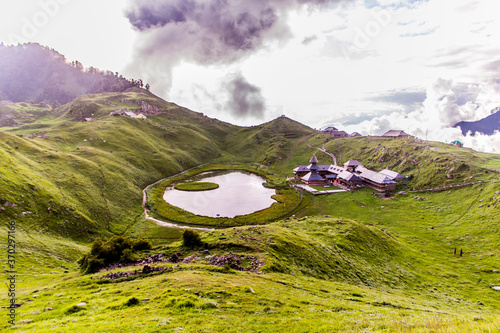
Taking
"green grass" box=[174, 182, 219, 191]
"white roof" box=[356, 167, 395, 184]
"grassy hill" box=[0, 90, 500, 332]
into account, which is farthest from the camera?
"green grass" box=[174, 182, 219, 191]

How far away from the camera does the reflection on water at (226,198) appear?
307 ft

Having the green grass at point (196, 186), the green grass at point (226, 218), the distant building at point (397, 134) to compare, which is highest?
the distant building at point (397, 134)

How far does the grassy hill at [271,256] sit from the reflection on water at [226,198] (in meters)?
17.0

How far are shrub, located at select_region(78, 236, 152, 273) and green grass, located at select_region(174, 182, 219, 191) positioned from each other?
85965mm

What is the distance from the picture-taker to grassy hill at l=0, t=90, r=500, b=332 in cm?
1884

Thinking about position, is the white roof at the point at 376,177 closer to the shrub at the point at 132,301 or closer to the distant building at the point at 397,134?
the distant building at the point at 397,134

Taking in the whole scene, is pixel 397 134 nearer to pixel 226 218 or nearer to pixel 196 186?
pixel 196 186

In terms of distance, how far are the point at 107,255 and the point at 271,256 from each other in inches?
1015

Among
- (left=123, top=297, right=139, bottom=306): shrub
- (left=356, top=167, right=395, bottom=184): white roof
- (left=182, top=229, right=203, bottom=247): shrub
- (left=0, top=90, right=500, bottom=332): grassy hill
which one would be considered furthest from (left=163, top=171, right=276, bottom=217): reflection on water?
(left=123, top=297, right=139, bottom=306): shrub

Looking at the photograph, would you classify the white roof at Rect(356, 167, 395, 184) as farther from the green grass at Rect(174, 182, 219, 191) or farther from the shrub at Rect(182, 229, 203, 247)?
the shrub at Rect(182, 229, 203, 247)

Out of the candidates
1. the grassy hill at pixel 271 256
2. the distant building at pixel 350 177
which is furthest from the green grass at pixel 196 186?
the distant building at pixel 350 177

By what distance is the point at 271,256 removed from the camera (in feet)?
125

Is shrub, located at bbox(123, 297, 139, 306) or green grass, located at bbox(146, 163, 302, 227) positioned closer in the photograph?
shrub, located at bbox(123, 297, 139, 306)

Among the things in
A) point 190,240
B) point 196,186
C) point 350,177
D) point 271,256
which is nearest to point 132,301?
point 190,240
